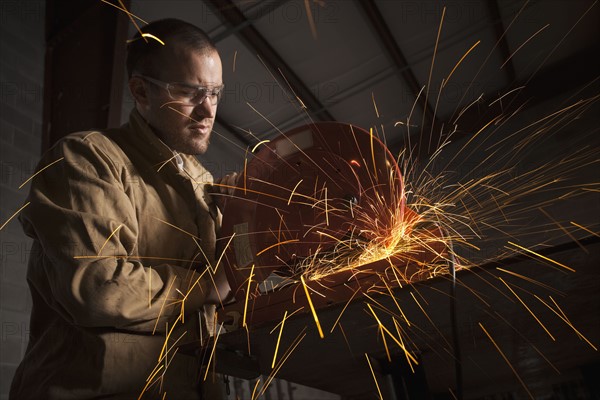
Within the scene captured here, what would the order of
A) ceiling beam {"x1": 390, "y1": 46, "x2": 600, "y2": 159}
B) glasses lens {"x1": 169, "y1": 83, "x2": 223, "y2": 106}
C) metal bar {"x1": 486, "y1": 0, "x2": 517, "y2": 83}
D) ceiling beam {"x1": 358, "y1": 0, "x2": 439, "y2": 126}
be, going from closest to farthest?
glasses lens {"x1": 169, "y1": 83, "x2": 223, "y2": 106}
ceiling beam {"x1": 358, "y1": 0, "x2": 439, "y2": 126}
metal bar {"x1": 486, "y1": 0, "x2": 517, "y2": 83}
ceiling beam {"x1": 390, "y1": 46, "x2": 600, "y2": 159}

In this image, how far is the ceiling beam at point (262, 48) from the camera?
3.91 m

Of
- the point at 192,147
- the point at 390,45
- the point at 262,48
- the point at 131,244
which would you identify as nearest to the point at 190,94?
the point at 192,147

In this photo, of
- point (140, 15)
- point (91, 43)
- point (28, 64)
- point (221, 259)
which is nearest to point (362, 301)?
point (221, 259)

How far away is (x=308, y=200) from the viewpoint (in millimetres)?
1326

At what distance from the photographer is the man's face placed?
5.36 ft

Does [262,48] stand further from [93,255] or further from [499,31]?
[93,255]

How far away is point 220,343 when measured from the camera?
3.71ft

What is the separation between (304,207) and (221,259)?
0.88 ft

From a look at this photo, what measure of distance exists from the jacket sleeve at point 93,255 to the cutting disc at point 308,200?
0.18 metres

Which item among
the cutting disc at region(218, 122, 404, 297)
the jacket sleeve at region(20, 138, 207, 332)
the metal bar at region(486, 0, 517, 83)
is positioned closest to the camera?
the jacket sleeve at region(20, 138, 207, 332)

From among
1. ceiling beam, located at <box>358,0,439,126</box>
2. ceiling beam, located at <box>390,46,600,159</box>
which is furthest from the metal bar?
ceiling beam, located at <box>358,0,439,126</box>

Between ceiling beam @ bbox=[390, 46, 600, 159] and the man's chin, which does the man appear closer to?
the man's chin

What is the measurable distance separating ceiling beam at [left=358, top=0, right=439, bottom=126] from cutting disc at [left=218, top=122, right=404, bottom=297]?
2.51m

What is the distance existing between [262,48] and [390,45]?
3.64ft
